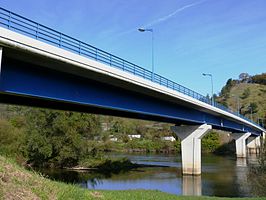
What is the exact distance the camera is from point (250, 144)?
4181 inches

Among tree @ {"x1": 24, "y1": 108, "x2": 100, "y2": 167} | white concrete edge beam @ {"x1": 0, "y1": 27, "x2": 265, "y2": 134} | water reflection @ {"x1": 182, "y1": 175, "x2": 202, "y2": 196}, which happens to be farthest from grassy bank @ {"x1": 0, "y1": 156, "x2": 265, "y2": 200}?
tree @ {"x1": 24, "y1": 108, "x2": 100, "y2": 167}

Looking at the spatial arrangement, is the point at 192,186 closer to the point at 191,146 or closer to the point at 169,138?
the point at 191,146

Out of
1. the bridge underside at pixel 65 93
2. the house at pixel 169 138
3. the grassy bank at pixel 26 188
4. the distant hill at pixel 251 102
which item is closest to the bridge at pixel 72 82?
the bridge underside at pixel 65 93

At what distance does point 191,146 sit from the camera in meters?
45.6

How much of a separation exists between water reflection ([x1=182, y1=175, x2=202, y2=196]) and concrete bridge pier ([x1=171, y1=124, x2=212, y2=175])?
2.68 meters

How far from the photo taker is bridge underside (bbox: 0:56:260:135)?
736 inches

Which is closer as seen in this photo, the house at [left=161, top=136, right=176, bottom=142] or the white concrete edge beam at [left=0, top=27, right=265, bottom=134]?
the white concrete edge beam at [left=0, top=27, right=265, bottom=134]

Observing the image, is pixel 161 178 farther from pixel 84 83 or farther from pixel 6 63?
pixel 6 63

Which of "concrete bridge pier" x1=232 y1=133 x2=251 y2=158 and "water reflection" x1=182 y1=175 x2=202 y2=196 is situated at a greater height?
"concrete bridge pier" x1=232 y1=133 x2=251 y2=158

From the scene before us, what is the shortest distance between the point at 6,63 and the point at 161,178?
2386 centimetres

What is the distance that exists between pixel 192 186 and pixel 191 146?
42.4 ft

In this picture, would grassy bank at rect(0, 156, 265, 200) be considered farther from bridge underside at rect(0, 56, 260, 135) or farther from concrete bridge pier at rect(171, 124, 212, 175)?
concrete bridge pier at rect(171, 124, 212, 175)

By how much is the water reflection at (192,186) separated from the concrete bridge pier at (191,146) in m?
2.68

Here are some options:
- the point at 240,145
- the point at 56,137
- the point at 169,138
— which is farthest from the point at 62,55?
the point at 169,138
